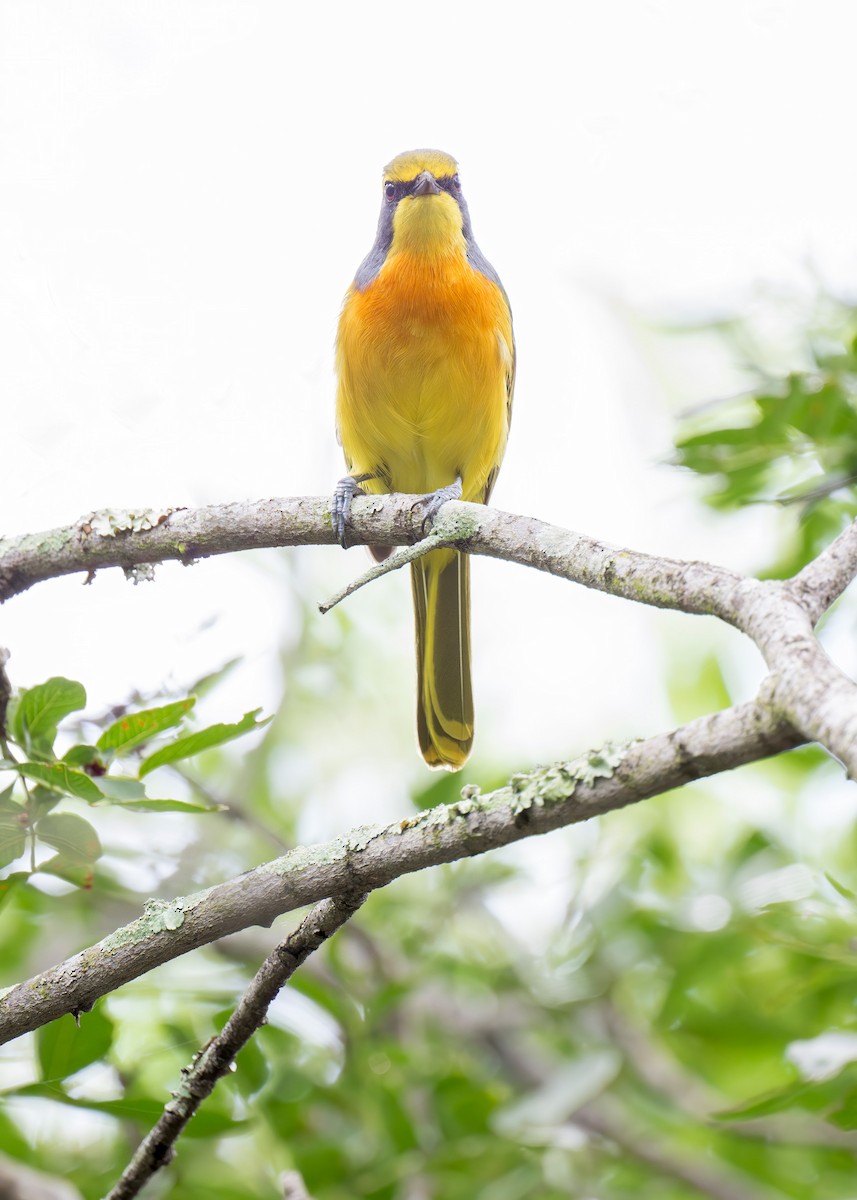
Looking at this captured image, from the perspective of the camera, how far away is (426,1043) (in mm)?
3910

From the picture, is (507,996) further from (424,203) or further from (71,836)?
(424,203)

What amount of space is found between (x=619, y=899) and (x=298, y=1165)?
1.43m

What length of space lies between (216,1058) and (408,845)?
649 mm

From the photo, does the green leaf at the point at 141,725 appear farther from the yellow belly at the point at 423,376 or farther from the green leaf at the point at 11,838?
the yellow belly at the point at 423,376

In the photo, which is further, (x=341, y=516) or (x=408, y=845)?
(x=341, y=516)

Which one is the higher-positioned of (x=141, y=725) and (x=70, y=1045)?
(x=141, y=725)

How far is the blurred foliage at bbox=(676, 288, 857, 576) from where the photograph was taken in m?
3.06

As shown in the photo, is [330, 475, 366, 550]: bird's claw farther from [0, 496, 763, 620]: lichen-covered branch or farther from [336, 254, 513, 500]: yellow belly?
[336, 254, 513, 500]: yellow belly

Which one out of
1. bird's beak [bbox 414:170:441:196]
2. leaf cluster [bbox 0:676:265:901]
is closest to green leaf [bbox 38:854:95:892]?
leaf cluster [bbox 0:676:265:901]

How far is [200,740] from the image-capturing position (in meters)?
2.42

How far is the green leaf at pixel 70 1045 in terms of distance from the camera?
242cm

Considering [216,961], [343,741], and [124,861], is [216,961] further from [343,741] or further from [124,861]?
[343,741]

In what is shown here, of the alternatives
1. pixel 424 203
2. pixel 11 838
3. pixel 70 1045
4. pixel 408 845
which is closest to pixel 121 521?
pixel 11 838

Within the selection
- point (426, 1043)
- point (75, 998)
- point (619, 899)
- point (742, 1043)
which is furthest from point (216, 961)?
point (75, 998)
